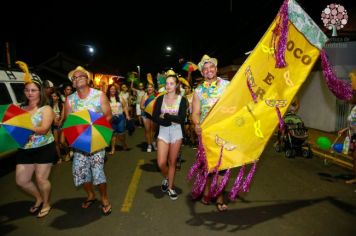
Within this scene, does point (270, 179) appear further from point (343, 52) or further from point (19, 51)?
point (19, 51)

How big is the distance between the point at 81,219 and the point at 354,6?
17724 mm

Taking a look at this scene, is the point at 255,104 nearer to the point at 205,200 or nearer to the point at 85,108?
the point at 205,200

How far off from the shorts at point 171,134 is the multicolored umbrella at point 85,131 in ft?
4.21

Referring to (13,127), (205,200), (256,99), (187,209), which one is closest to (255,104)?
(256,99)

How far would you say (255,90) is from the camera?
4160 millimetres

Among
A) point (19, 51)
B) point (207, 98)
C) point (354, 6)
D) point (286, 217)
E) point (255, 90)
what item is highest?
point (354, 6)

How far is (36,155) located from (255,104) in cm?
318

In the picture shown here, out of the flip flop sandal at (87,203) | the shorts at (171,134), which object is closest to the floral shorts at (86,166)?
the flip flop sandal at (87,203)

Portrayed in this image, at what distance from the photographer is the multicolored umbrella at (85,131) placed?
13.5ft

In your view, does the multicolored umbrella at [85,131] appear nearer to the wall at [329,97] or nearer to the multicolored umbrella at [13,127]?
the multicolored umbrella at [13,127]

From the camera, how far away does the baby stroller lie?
8359 mm

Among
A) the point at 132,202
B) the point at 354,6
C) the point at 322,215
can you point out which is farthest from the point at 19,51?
the point at 322,215

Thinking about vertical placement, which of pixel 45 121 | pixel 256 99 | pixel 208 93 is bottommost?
pixel 45 121

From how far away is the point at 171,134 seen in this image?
17.4 feet
